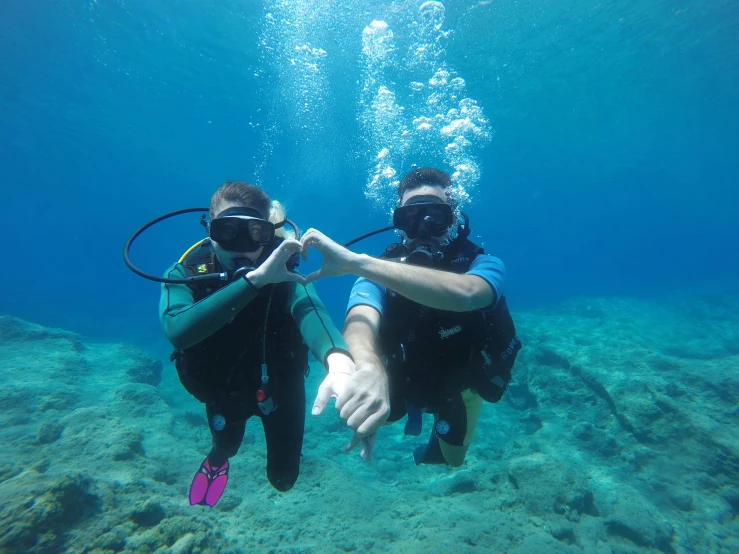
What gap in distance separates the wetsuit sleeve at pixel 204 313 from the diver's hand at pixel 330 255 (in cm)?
54

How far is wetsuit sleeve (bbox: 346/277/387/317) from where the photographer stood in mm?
3021

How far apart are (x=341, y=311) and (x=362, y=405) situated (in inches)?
1321

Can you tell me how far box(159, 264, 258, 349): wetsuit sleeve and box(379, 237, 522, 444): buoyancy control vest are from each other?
4.35ft

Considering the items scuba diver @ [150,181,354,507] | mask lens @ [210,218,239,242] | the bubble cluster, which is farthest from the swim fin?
the bubble cluster

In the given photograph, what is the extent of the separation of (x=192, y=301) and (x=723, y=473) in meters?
10.0

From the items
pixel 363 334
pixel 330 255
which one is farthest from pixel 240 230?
pixel 363 334

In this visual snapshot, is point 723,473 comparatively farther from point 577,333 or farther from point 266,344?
point 266,344

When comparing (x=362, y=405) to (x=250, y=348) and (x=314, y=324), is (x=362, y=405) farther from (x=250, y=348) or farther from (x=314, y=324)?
(x=250, y=348)

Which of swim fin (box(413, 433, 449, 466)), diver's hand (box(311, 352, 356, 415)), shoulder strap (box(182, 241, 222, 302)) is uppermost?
shoulder strap (box(182, 241, 222, 302))

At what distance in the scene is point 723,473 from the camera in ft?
22.7

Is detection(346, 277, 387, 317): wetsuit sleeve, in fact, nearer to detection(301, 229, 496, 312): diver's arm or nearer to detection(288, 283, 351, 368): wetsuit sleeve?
detection(288, 283, 351, 368): wetsuit sleeve

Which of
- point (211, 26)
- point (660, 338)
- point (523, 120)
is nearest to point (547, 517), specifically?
point (660, 338)

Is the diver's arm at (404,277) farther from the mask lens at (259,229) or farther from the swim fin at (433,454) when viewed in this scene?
the swim fin at (433,454)

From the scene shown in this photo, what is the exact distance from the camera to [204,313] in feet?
8.18
